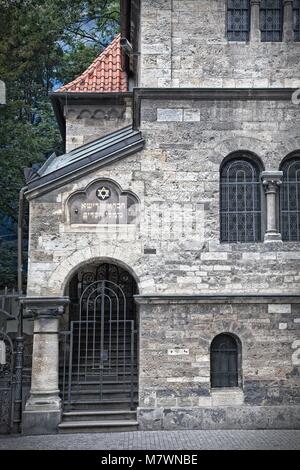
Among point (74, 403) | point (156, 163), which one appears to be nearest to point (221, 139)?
point (156, 163)

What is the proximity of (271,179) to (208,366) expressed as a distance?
4029mm

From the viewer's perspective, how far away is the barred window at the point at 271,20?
1308 cm

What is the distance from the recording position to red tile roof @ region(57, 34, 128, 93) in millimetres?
16562

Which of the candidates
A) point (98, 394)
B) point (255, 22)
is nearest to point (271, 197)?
point (255, 22)

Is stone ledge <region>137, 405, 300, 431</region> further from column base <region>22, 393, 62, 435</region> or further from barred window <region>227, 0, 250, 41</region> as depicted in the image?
barred window <region>227, 0, 250, 41</region>

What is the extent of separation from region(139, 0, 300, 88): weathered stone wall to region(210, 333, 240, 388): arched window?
5.41 m

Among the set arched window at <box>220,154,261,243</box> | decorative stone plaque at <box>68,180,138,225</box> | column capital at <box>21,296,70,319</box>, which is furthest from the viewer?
arched window at <box>220,154,261,243</box>

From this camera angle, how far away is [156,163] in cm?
1246

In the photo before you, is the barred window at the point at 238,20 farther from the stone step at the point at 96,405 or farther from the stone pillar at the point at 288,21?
the stone step at the point at 96,405

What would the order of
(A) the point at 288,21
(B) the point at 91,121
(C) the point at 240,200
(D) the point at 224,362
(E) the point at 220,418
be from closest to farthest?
(E) the point at 220,418 → (D) the point at 224,362 → (C) the point at 240,200 → (A) the point at 288,21 → (B) the point at 91,121

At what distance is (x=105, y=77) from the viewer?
1720cm

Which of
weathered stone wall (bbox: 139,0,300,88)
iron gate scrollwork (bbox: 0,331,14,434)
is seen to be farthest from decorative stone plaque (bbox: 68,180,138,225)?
iron gate scrollwork (bbox: 0,331,14,434)

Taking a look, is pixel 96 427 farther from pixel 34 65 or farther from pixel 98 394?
pixel 34 65
